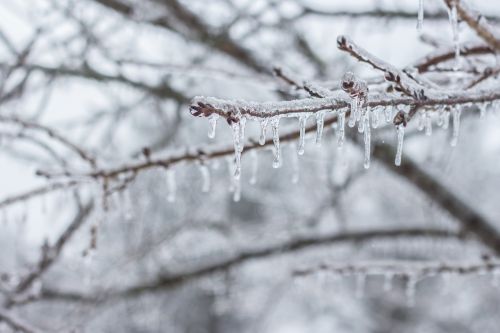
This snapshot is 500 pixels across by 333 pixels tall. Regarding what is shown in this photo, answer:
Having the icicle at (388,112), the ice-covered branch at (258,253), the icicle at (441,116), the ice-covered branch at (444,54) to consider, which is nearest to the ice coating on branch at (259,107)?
the icicle at (388,112)

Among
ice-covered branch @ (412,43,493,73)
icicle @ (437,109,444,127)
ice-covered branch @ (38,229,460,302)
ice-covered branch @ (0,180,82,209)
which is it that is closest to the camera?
icicle @ (437,109,444,127)

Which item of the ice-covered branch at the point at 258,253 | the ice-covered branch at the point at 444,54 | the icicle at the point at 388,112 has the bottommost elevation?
the ice-covered branch at the point at 258,253

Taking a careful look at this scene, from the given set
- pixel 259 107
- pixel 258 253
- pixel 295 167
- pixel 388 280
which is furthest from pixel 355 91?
pixel 258 253

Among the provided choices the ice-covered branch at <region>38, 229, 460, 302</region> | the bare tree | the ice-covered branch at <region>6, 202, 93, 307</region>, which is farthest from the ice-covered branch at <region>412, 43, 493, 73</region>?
the ice-covered branch at <region>38, 229, 460, 302</region>

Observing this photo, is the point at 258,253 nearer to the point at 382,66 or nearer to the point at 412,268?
the point at 412,268

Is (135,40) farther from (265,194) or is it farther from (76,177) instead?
(265,194)

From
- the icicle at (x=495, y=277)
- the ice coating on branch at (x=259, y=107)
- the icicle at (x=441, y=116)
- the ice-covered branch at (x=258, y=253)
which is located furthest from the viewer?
the ice-covered branch at (x=258, y=253)

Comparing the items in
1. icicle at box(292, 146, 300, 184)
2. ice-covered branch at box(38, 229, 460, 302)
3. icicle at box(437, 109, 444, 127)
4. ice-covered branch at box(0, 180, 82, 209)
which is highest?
icicle at box(437, 109, 444, 127)

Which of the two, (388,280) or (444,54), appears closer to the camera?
(444,54)

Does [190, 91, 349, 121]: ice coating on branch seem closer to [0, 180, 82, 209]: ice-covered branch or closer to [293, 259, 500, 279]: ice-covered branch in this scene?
[0, 180, 82, 209]: ice-covered branch

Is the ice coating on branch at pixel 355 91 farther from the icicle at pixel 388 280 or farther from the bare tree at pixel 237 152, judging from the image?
the icicle at pixel 388 280

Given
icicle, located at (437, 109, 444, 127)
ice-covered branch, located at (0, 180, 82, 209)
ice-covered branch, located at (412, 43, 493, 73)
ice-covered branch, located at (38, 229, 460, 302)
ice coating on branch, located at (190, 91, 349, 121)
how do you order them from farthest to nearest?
ice-covered branch, located at (38, 229, 460, 302) < ice-covered branch, located at (0, 180, 82, 209) < ice-covered branch, located at (412, 43, 493, 73) < icicle, located at (437, 109, 444, 127) < ice coating on branch, located at (190, 91, 349, 121)
